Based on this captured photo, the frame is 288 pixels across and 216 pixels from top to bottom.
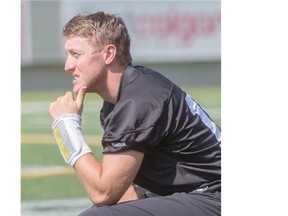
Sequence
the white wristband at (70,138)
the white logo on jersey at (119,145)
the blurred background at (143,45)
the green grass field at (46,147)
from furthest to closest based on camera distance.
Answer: the blurred background at (143,45) < the green grass field at (46,147) < the white wristband at (70,138) < the white logo on jersey at (119,145)

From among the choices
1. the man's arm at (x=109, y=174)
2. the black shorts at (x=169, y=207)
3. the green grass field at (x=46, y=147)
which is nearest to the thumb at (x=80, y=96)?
the man's arm at (x=109, y=174)

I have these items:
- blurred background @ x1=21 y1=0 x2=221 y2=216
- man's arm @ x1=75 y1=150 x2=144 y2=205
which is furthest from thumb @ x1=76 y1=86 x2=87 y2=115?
blurred background @ x1=21 y1=0 x2=221 y2=216

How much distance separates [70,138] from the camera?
3811mm

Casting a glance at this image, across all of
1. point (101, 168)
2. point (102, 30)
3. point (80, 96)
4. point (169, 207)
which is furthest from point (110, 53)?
point (169, 207)

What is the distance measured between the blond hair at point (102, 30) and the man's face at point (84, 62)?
29 millimetres

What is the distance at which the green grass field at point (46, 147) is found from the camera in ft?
26.2

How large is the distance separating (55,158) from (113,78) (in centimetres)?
652

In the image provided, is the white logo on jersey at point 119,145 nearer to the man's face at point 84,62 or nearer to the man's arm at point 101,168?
the man's arm at point 101,168

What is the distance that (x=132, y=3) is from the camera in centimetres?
2366

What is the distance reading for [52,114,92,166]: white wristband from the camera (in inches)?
148

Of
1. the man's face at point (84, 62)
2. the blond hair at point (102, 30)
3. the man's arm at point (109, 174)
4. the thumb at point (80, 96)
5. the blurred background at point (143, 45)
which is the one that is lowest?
the blurred background at point (143, 45)
